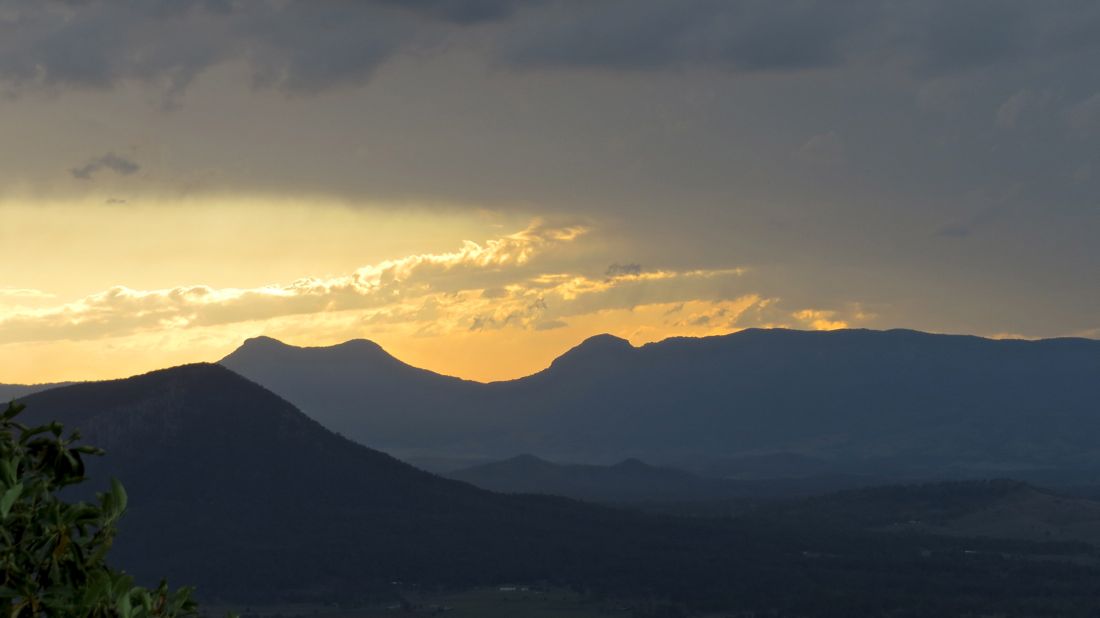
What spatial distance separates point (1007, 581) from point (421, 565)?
7230cm

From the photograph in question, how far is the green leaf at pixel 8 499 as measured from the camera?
46.2ft

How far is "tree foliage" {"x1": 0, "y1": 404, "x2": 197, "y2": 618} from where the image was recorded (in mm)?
14367

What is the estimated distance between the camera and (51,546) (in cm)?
1482

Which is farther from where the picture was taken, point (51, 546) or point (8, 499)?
point (51, 546)

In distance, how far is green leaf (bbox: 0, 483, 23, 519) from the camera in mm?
14094

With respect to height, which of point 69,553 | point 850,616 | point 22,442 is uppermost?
point 22,442

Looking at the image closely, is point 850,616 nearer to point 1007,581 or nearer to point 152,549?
point 1007,581

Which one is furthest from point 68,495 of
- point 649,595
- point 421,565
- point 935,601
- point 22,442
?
point 22,442

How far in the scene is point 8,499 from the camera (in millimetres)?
14094

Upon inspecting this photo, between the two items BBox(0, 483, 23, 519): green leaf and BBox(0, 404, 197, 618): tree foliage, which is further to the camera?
BBox(0, 404, 197, 618): tree foliage

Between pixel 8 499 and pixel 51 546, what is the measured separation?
913 millimetres

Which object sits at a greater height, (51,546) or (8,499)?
(8,499)

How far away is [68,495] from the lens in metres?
172

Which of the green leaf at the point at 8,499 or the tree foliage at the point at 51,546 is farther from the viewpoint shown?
the tree foliage at the point at 51,546
